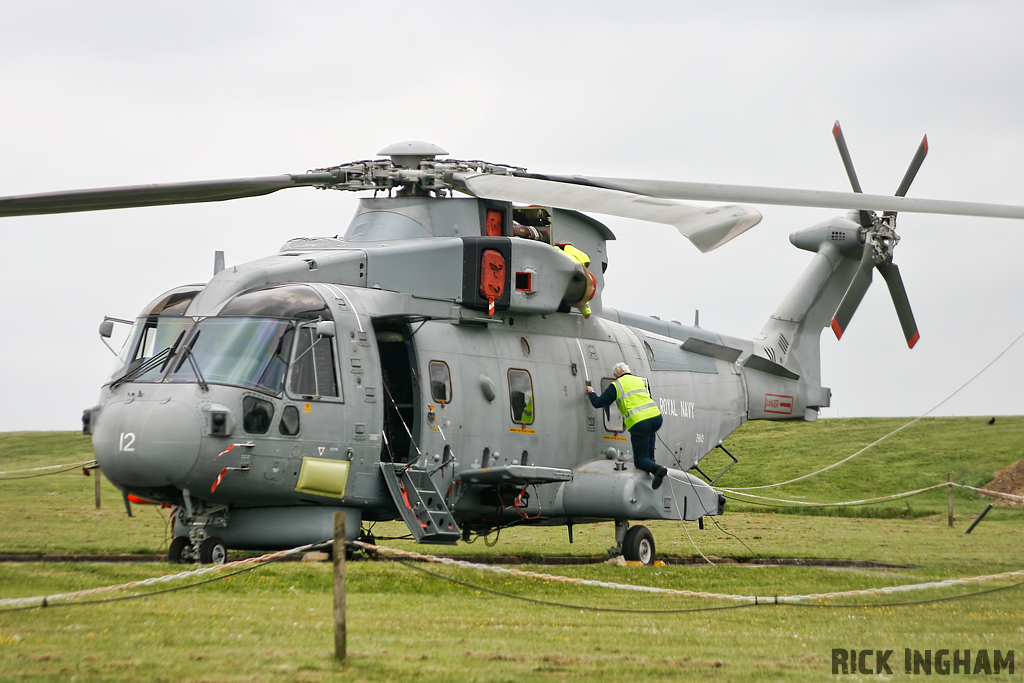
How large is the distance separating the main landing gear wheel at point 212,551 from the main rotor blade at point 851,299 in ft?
41.9

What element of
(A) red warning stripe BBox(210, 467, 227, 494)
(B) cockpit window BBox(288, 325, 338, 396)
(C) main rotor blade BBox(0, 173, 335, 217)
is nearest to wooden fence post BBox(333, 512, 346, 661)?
(A) red warning stripe BBox(210, 467, 227, 494)

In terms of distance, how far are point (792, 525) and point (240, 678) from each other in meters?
21.2

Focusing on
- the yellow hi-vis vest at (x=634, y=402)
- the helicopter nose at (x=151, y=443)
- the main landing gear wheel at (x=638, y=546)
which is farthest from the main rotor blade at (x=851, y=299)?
the helicopter nose at (x=151, y=443)

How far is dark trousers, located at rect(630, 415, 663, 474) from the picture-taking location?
16.7 metres

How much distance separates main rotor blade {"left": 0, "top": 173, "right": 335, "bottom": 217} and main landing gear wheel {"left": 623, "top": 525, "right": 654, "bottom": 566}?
7.32 metres

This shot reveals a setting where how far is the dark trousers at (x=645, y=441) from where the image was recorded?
54.9ft

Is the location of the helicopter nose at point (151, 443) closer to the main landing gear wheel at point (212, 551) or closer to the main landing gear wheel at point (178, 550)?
the main landing gear wheel at point (212, 551)

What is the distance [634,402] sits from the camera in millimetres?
16719

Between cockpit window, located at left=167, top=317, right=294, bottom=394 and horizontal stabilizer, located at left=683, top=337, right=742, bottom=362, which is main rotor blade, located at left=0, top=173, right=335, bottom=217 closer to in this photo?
cockpit window, located at left=167, top=317, right=294, bottom=394

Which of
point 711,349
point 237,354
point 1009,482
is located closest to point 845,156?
point 711,349

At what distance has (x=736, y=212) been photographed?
36.2 ft

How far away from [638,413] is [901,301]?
7.15m

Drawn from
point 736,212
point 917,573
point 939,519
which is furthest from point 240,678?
point 939,519

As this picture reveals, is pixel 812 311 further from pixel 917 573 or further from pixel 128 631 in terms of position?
pixel 128 631
